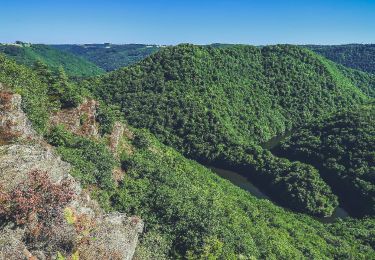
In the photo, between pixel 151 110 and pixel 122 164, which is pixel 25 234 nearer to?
pixel 122 164

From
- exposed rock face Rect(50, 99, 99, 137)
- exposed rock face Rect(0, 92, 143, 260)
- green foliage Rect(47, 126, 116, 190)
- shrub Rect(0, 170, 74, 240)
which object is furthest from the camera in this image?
exposed rock face Rect(50, 99, 99, 137)

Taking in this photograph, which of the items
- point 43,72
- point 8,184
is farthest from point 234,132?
point 8,184

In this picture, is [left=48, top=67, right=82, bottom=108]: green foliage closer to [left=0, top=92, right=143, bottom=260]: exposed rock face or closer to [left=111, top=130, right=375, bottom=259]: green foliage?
[left=111, top=130, right=375, bottom=259]: green foliage

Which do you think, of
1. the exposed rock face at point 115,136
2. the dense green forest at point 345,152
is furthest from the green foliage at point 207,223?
the dense green forest at point 345,152

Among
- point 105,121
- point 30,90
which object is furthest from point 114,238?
point 105,121

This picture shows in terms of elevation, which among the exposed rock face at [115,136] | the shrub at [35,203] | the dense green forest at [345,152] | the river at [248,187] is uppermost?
the shrub at [35,203]

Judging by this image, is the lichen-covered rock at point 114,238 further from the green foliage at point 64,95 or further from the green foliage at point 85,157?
the green foliage at point 64,95

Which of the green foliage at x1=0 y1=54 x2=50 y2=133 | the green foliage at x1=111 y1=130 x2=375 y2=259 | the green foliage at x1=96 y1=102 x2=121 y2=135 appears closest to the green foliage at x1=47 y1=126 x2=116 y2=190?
the green foliage at x1=0 y1=54 x2=50 y2=133
